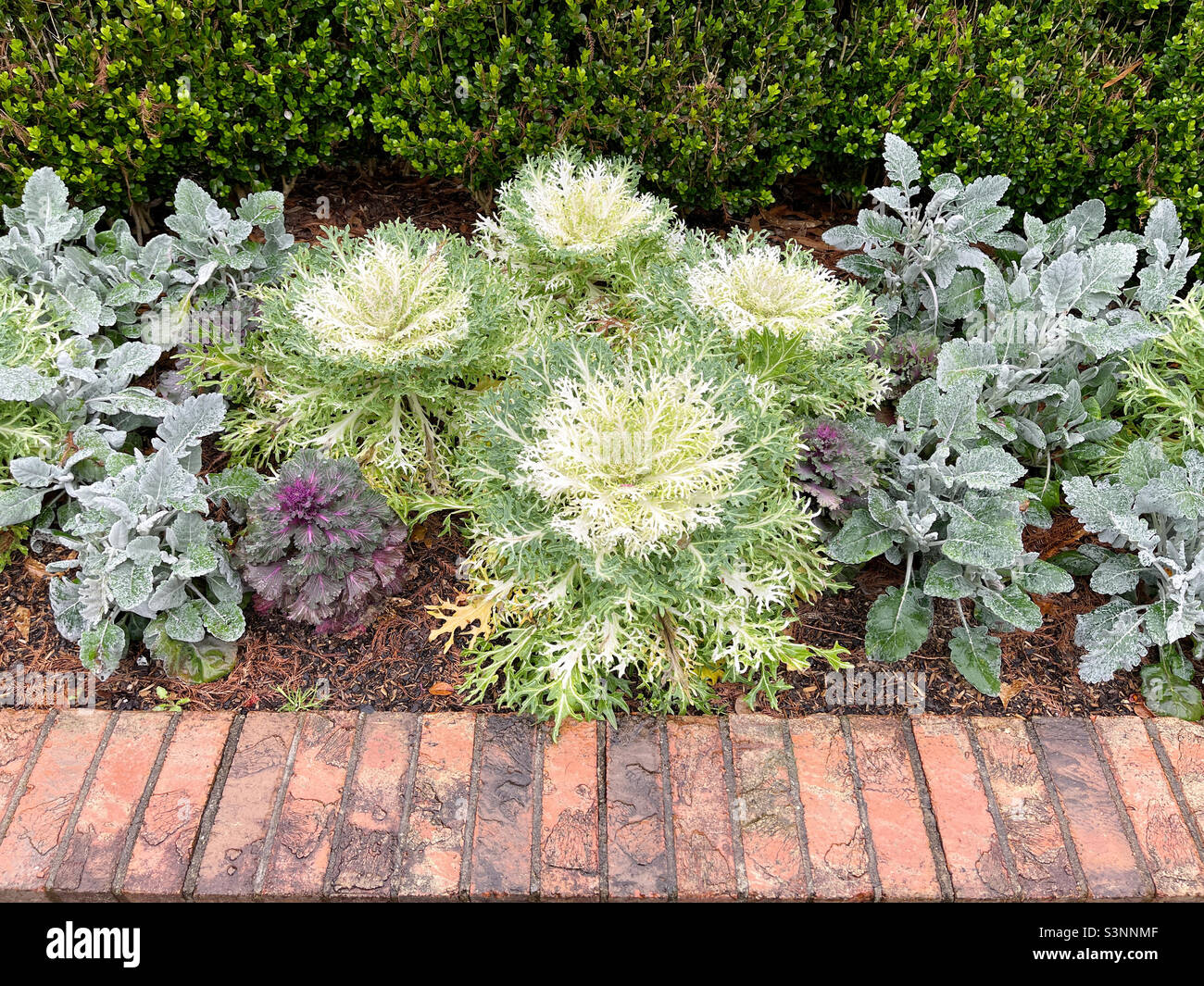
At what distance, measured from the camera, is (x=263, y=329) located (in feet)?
11.2

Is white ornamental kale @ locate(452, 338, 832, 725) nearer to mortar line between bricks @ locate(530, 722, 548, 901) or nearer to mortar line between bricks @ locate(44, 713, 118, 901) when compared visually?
mortar line between bricks @ locate(530, 722, 548, 901)

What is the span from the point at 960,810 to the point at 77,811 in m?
2.32

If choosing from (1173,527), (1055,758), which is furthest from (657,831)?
(1173,527)

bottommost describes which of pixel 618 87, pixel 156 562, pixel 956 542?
pixel 156 562

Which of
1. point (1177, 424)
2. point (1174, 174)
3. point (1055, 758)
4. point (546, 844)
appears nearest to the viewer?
point (546, 844)

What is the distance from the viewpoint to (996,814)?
103 inches

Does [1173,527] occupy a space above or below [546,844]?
above

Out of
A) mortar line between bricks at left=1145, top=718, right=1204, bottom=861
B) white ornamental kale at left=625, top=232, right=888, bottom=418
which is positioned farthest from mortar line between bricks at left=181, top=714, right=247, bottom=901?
mortar line between bricks at left=1145, top=718, right=1204, bottom=861

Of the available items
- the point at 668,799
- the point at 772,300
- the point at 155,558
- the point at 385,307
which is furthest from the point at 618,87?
the point at 668,799

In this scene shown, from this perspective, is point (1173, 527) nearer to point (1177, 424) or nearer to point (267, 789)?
point (1177, 424)

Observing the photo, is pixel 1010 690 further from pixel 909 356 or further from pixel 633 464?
pixel 633 464

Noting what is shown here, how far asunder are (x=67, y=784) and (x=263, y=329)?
158 cm

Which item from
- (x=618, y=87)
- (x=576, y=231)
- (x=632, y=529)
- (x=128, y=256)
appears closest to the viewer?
(x=632, y=529)

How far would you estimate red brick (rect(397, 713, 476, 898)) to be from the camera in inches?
Answer: 96.0
